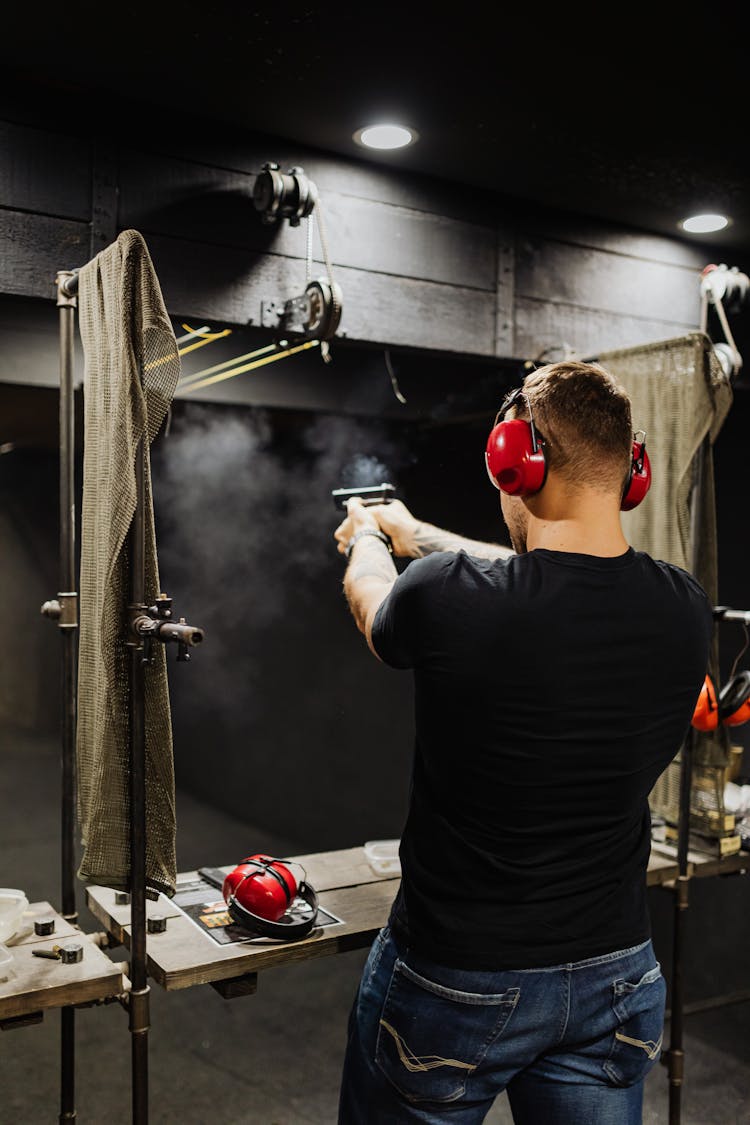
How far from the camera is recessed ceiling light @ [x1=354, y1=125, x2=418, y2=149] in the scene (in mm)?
2938

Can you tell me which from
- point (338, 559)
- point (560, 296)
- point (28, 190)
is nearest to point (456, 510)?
point (338, 559)

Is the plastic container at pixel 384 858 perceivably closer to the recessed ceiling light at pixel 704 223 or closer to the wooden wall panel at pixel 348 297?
the wooden wall panel at pixel 348 297

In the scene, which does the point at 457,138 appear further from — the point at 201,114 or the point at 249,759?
the point at 249,759

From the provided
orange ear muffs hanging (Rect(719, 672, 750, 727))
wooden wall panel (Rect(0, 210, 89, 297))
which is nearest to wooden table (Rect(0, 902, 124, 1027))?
wooden wall panel (Rect(0, 210, 89, 297))

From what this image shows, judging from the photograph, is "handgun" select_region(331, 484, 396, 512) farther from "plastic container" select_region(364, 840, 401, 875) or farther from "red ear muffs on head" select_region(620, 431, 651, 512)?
"plastic container" select_region(364, 840, 401, 875)

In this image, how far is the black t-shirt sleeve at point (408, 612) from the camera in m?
1.54

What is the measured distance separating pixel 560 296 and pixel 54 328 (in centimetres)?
181

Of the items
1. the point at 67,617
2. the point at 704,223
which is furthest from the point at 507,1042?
the point at 704,223

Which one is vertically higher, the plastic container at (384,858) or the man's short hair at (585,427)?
the man's short hair at (585,427)

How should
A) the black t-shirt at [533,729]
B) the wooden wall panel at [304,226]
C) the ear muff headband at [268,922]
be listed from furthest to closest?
Result: 1. the wooden wall panel at [304,226]
2. the ear muff headband at [268,922]
3. the black t-shirt at [533,729]

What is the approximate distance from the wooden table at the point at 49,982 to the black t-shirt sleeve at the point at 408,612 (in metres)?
1.02

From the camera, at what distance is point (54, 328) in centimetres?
321

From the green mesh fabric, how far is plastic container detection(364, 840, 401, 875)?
3.01 ft

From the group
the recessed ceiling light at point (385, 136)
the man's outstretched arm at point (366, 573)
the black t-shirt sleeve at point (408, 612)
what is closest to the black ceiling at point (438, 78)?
the recessed ceiling light at point (385, 136)
